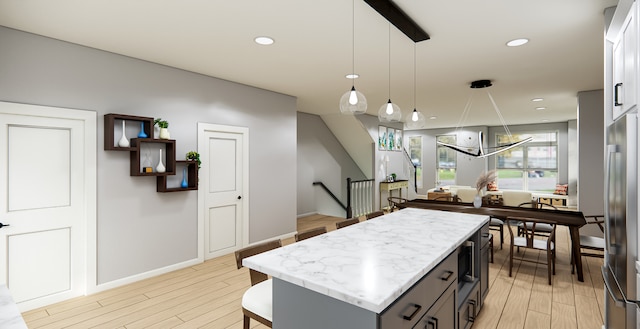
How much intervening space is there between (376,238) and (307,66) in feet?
8.51

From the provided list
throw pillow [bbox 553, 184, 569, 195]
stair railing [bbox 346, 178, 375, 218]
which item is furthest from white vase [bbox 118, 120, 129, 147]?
throw pillow [bbox 553, 184, 569, 195]

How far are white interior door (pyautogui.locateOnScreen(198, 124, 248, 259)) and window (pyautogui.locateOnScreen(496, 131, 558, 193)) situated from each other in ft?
30.7

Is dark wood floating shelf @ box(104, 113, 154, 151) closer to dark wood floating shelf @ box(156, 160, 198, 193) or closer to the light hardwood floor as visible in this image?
dark wood floating shelf @ box(156, 160, 198, 193)

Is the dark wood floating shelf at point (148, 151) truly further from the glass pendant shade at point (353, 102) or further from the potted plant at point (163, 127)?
the glass pendant shade at point (353, 102)

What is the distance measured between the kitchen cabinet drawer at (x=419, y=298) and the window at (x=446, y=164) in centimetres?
1045

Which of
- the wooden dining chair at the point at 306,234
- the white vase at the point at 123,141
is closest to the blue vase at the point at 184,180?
the white vase at the point at 123,141

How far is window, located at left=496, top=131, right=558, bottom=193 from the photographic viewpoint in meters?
10.1

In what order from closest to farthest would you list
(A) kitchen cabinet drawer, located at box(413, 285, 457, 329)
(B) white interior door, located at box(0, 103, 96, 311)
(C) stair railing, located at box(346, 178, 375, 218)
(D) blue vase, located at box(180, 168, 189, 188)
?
(A) kitchen cabinet drawer, located at box(413, 285, 457, 329), (B) white interior door, located at box(0, 103, 96, 311), (D) blue vase, located at box(180, 168, 189, 188), (C) stair railing, located at box(346, 178, 375, 218)

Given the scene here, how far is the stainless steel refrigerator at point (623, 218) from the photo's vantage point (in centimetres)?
147

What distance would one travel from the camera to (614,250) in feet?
5.90

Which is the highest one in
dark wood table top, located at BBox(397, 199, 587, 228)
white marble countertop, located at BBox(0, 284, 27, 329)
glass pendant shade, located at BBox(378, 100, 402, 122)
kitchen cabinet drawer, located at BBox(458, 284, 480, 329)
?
glass pendant shade, located at BBox(378, 100, 402, 122)

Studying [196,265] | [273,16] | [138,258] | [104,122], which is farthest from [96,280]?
[273,16]

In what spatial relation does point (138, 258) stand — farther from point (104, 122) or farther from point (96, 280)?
point (104, 122)

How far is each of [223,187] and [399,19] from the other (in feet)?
10.7
